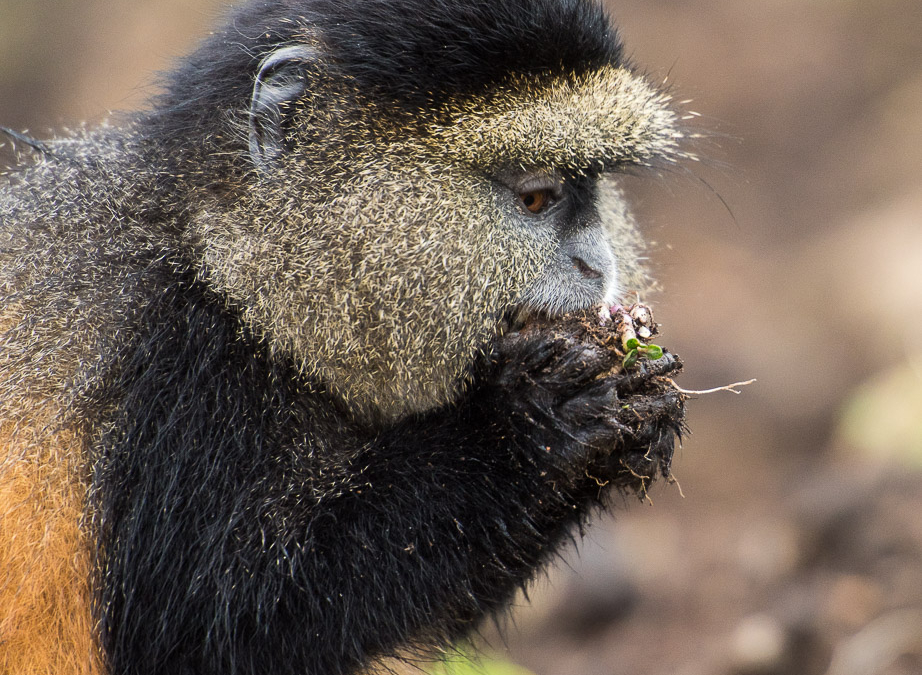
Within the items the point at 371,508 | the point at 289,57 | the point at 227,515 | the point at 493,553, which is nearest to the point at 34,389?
the point at 227,515

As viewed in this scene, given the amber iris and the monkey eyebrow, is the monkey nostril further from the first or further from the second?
the monkey eyebrow

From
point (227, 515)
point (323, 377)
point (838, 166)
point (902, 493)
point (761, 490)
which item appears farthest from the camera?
point (838, 166)

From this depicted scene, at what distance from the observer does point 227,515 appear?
10.0 ft

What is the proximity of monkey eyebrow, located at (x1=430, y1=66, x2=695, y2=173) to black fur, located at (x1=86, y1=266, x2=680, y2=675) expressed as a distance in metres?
0.63

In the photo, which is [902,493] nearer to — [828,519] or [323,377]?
[828,519]

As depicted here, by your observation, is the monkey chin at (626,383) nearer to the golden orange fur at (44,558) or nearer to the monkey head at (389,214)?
the monkey head at (389,214)

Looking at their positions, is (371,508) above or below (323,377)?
below

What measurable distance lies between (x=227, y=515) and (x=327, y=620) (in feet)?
1.45

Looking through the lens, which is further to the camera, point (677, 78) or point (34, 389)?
point (677, 78)

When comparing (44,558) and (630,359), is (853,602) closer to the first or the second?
(630,359)

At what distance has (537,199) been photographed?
3416 millimetres

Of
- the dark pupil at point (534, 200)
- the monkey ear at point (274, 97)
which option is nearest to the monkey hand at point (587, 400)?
the dark pupil at point (534, 200)

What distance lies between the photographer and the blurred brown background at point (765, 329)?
16.3 feet

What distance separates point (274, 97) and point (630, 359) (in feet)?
4.74
